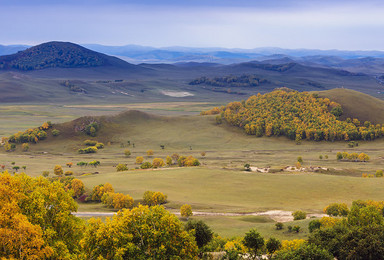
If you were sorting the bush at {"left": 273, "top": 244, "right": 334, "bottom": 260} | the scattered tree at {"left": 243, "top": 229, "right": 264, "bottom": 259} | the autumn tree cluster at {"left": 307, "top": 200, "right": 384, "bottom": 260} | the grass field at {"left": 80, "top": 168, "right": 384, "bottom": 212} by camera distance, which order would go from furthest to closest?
the grass field at {"left": 80, "top": 168, "right": 384, "bottom": 212}
the scattered tree at {"left": 243, "top": 229, "right": 264, "bottom": 259}
the autumn tree cluster at {"left": 307, "top": 200, "right": 384, "bottom": 260}
the bush at {"left": 273, "top": 244, "right": 334, "bottom": 260}

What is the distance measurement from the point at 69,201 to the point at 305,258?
70.2ft

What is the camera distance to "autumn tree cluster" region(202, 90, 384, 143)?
547ft

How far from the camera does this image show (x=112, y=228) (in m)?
29.3

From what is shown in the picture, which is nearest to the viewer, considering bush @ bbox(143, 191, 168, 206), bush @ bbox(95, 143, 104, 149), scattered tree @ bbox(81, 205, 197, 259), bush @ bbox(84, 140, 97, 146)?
scattered tree @ bbox(81, 205, 197, 259)

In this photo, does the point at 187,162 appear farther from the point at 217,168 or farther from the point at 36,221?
the point at 36,221

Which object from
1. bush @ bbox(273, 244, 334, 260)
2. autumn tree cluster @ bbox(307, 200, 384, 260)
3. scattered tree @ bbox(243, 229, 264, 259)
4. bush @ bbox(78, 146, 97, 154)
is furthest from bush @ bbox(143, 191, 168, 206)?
bush @ bbox(78, 146, 97, 154)

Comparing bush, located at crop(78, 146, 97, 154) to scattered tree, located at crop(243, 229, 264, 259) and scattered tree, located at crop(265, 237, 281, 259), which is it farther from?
scattered tree, located at crop(265, 237, 281, 259)

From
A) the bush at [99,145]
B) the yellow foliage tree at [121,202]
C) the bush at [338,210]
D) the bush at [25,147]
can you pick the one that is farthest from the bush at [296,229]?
the bush at [25,147]

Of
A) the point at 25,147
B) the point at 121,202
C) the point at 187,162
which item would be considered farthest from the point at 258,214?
the point at 25,147

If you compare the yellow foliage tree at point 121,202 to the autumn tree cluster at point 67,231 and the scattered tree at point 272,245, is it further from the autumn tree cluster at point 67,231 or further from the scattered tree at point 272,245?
the scattered tree at point 272,245

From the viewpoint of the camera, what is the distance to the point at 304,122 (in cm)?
18025

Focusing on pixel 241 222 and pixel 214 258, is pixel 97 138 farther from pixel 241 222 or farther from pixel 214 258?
pixel 214 258

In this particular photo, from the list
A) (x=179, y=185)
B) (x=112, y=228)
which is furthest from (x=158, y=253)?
(x=179, y=185)

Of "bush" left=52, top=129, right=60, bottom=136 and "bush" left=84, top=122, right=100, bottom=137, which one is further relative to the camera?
"bush" left=84, top=122, right=100, bottom=137
